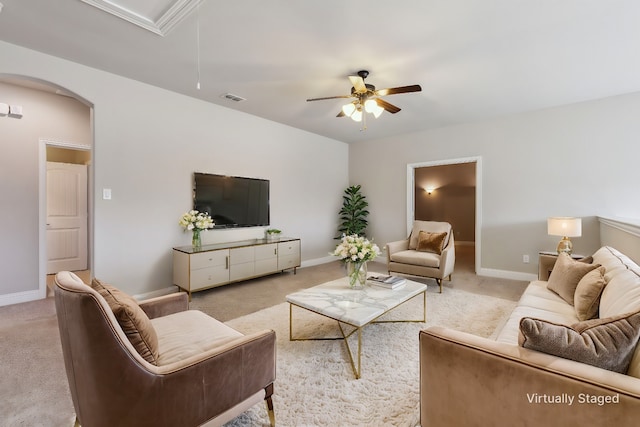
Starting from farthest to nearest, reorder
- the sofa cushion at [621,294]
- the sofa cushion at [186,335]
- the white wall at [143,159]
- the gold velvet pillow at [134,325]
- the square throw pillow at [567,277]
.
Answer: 1. the white wall at [143,159]
2. the square throw pillow at [567,277]
3. the sofa cushion at [186,335]
4. the sofa cushion at [621,294]
5. the gold velvet pillow at [134,325]

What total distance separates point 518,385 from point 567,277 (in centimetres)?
168

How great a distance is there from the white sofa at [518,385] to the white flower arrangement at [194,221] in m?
3.30

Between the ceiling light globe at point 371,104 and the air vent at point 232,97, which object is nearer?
the ceiling light globe at point 371,104

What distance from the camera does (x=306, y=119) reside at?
4.82 metres

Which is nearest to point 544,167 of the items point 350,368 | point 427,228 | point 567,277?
point 427,228

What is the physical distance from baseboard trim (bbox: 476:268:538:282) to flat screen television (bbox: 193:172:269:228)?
3.74 meters

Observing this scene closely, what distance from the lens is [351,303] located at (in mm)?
2305

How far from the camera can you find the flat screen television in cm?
407

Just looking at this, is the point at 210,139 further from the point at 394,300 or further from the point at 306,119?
the point at 394,300

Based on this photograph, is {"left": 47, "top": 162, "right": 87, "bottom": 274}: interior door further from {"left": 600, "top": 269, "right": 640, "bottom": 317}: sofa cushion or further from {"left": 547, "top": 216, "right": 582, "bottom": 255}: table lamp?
{"left": 547, "top": 216, "right": 582, "bottom": 255}: table lamp

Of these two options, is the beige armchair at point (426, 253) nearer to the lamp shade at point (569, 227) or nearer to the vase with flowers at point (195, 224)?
the lamp shade at point (569, 227)

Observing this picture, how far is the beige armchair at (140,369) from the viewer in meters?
Answer: 1.04

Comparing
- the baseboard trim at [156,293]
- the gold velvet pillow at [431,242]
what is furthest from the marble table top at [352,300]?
the baseboard trim at [156,293]

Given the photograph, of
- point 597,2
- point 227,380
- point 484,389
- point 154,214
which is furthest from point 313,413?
point 597,2
